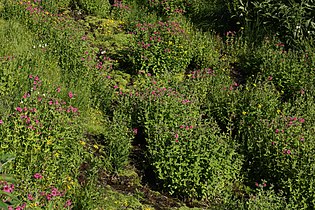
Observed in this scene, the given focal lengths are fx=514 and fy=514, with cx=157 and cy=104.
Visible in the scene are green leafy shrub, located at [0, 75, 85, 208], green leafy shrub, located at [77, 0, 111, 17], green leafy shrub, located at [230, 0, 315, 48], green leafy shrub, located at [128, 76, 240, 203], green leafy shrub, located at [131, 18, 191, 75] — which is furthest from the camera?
green leafy shrub, located at [77, 0, 111, 17]

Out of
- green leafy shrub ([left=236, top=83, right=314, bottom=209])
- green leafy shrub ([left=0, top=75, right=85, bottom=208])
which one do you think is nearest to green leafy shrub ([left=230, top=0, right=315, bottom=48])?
green leafy shrub ([left=236, top=83, right=314, bottom=209])

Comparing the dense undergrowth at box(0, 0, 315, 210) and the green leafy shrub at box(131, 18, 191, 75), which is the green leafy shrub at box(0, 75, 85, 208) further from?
the green leafy shrub at box(131, 18, 191, 75)

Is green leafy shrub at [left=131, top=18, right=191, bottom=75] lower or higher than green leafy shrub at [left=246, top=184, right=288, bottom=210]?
higher

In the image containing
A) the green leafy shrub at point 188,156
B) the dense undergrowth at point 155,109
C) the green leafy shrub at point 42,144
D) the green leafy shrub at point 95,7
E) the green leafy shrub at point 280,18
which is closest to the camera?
the green leafy shrub at point 42,144

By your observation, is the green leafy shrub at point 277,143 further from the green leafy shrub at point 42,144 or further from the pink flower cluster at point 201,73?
the green leafy shrub at point 42,144

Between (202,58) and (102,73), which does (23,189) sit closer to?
(102,73)

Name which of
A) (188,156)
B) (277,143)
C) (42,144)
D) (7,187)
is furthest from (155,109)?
(7,187)

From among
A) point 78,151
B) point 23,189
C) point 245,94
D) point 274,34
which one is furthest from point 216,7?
point 23,189

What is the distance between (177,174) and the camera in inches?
209

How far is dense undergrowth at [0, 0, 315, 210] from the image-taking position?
4.88 m

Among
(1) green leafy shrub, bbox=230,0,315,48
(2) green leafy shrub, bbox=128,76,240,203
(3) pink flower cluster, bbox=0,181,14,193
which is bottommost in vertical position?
(2) green leafy shrub, bbox=128,76,240,203

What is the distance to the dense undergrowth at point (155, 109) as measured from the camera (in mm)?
4879

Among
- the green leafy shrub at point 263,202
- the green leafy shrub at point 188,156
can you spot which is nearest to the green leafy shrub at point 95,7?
the green leafy shrub at point 188,156

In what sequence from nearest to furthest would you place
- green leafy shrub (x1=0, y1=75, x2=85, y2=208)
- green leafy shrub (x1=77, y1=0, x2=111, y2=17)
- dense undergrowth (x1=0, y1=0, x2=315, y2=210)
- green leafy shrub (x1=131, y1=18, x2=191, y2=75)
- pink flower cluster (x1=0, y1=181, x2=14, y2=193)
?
1. pink flower cluster (x1=0, y1=181, x2=14, y2=193)
2. green leafy shrub (x1=0, y1=75, x2=85, y2=208)
3. dense undergrowth (x1=0, y1=0, x2=315, y2=210)
4. green leafy shrub (x1=131, y1=18, x2=191, y2=75)
5. green leafy shrub (x1=77, y1=0, x2=111, y2=17)
